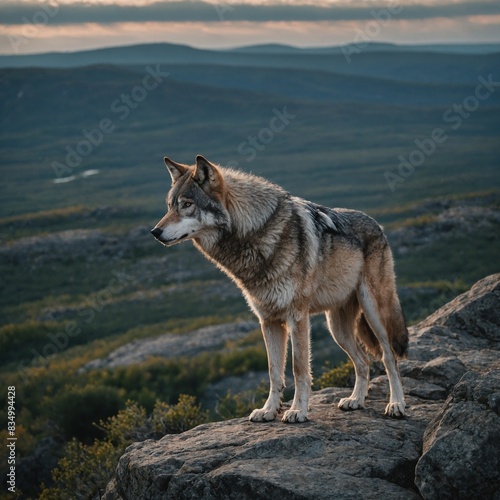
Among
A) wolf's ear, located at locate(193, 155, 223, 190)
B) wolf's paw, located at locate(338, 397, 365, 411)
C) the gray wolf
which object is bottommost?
wolf's paw, located at locate(338, 397, 365, 411)

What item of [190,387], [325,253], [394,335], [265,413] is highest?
[325,253]

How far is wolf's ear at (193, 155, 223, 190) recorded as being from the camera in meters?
7.87

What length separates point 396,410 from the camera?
812cm

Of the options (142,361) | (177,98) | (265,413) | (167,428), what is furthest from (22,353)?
(177,98)

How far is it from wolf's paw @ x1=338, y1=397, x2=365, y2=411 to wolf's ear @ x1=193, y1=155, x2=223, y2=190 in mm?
3013

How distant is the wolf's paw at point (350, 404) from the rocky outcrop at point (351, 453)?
0.10m

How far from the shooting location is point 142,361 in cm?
2858

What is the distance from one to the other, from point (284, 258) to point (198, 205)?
1.15 m

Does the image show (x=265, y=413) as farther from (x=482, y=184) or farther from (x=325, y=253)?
(x=482, y=184)

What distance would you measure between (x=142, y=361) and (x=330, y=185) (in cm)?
6144

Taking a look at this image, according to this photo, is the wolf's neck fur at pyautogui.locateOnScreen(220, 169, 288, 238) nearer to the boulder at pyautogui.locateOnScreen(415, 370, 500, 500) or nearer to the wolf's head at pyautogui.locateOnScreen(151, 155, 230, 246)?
the wolf's head at pyautogui.locateOnScreen(151, 155, 230, 246)

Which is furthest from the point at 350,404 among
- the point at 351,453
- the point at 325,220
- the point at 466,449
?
the point at 466,449

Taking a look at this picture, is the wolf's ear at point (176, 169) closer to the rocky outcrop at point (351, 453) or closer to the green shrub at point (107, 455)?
the rocky outcrop at point (351, 453)

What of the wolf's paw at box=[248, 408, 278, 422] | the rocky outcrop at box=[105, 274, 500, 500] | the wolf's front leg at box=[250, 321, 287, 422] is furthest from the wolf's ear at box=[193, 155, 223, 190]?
the rocky outcrop at box=[105, 274, 500, 500]
